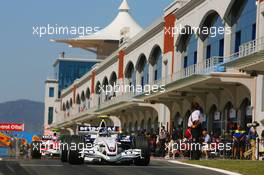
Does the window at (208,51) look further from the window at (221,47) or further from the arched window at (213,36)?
the window at (221,47)

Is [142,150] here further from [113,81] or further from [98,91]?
[98,91]

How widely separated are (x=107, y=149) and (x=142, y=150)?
104 cm

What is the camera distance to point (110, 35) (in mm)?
110000

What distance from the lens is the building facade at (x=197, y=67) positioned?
112 feet

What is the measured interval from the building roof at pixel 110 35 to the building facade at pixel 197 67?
120 ft

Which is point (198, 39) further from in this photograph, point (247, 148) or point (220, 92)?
point (247, 148)

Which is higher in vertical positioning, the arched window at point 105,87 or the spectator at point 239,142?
the arched window at point 105,87

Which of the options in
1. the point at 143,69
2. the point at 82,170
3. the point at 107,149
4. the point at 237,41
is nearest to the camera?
the point at 82,170

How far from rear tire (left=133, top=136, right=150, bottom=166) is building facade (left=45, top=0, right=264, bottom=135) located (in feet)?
23.1

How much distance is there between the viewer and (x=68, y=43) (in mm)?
115312

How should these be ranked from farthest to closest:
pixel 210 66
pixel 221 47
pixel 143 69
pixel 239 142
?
pixel 143 69, pixel 221 47, pixel 210 66, pixel 239 142

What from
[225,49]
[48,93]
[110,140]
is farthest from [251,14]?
[48,93]

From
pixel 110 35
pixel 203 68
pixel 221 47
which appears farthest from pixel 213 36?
pixel 110 35

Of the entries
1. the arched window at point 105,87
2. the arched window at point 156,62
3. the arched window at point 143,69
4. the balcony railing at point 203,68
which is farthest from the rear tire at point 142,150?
the arched window at point 105,87
